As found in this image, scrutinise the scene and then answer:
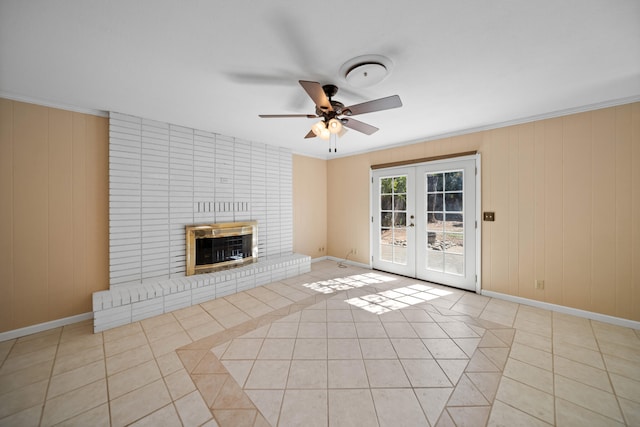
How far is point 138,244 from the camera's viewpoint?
10.4 feet

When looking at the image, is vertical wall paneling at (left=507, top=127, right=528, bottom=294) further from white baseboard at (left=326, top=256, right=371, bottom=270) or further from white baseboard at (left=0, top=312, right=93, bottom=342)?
white baseboard at (left=0, top=312, right=93, bottom=342)

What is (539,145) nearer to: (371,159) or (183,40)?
(371,159)

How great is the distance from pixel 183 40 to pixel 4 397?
9.27 ft

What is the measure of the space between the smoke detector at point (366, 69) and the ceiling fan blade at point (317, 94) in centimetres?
28

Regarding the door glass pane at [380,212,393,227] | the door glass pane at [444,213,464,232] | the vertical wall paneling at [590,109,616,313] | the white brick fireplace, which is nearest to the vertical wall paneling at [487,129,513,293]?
the door glass pane at [444,213,464,232]

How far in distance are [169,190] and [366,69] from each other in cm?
308

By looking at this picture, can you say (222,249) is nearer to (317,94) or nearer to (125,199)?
(125,199)

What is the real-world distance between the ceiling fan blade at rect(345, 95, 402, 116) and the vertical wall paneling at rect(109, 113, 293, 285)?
2.65m

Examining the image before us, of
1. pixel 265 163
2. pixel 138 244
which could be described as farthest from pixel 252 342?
pixel 265 163

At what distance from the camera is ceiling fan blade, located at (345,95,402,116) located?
195cm

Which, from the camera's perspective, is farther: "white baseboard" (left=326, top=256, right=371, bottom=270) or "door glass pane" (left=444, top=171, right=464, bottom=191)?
"white baseboard" (left=326, top=256, right=371, bottom=270)

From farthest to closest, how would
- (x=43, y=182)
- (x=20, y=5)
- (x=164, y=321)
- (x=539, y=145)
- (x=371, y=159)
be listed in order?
(x=371, y=159) → (x=539, y=145) → (x=164, y=321) → (x=43, y=182) → (x=20, y=5)

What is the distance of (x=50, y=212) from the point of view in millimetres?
2680

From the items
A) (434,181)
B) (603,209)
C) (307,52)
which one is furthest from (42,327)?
(603,209)
